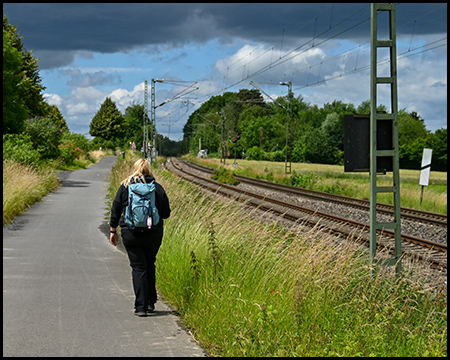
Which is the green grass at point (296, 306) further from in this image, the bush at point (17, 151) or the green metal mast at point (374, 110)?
the bush at point (17, 151)

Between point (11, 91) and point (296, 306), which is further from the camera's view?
point (11, 91)

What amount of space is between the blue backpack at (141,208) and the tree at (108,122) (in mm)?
119004

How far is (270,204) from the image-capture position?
26.2 meters

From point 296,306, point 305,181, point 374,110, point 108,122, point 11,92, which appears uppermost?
point 108,122

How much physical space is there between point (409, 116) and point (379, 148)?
130881 mm

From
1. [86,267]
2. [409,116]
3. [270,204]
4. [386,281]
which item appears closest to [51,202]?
[270,204]

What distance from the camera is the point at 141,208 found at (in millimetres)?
7586

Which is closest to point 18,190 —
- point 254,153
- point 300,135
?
point 254,153

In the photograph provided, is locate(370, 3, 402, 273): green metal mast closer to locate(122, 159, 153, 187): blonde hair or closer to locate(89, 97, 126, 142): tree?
locate(122, 159, 153, 187): blonde hair

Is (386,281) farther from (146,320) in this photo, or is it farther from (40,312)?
(40,312)

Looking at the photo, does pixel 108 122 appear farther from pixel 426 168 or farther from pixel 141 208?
pixel 141 208

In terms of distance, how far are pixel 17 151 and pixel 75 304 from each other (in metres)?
19.8

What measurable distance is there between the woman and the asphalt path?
0.73 feet

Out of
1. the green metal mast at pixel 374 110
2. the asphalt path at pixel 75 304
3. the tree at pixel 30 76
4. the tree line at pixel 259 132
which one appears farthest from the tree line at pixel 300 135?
the green metal mast at pixel 374 110
